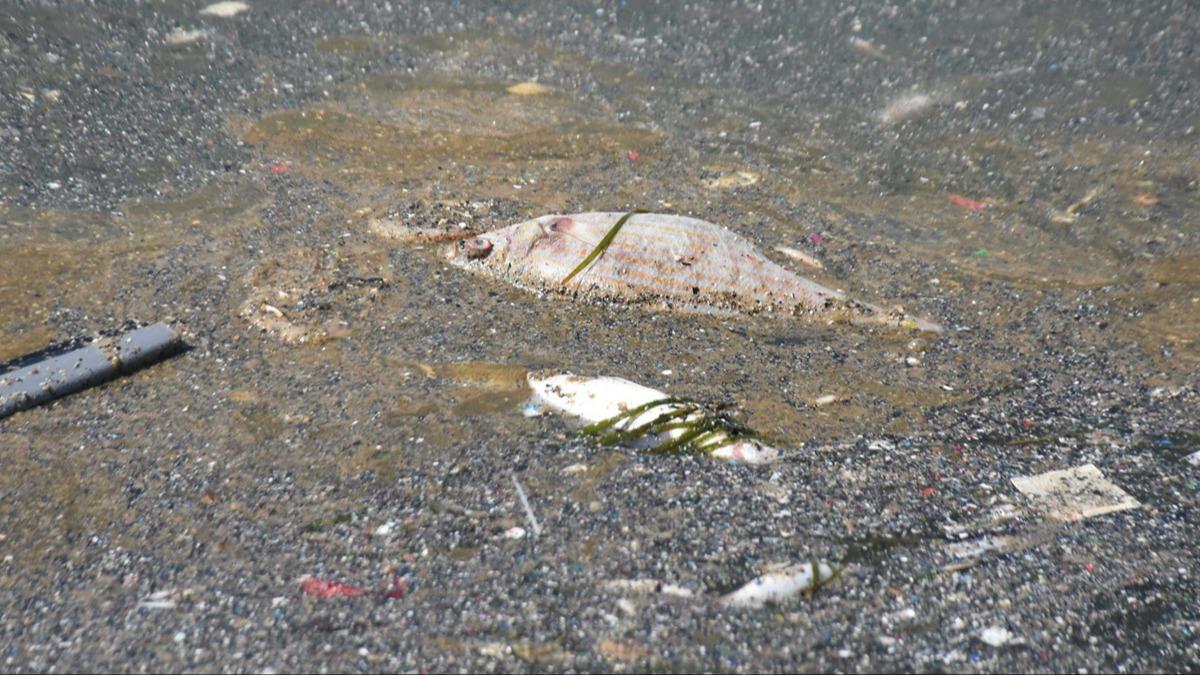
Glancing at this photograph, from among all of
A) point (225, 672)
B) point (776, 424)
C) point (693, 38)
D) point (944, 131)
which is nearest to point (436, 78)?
point (693, 38)

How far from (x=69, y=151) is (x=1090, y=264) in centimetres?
498

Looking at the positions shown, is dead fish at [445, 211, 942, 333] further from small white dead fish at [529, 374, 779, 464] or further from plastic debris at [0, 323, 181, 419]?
plastic debris at [0, 323, 181, 419]

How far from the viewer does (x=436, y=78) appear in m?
6.29

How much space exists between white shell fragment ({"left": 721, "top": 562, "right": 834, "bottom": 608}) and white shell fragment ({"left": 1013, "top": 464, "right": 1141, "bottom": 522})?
31.6 inches

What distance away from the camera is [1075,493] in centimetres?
307

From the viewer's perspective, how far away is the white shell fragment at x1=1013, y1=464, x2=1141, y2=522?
118 inches

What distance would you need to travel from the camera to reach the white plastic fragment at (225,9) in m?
6.69

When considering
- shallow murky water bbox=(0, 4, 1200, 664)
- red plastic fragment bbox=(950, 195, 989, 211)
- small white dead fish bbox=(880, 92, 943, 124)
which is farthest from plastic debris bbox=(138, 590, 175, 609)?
small white dead fish bbox=(880, 92, 943, 124)

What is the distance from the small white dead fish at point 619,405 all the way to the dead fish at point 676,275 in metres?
0.72

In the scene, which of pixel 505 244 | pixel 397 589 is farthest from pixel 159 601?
pixel 505 244

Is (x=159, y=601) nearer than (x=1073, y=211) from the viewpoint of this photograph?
Yes

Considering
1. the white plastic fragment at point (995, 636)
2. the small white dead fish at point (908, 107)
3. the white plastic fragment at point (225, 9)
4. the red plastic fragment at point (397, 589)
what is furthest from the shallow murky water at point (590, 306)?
the white plastic fragment at point (225, 9)

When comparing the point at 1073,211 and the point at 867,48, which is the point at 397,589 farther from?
the point at 867,48

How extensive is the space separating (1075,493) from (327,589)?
7.22 feet
